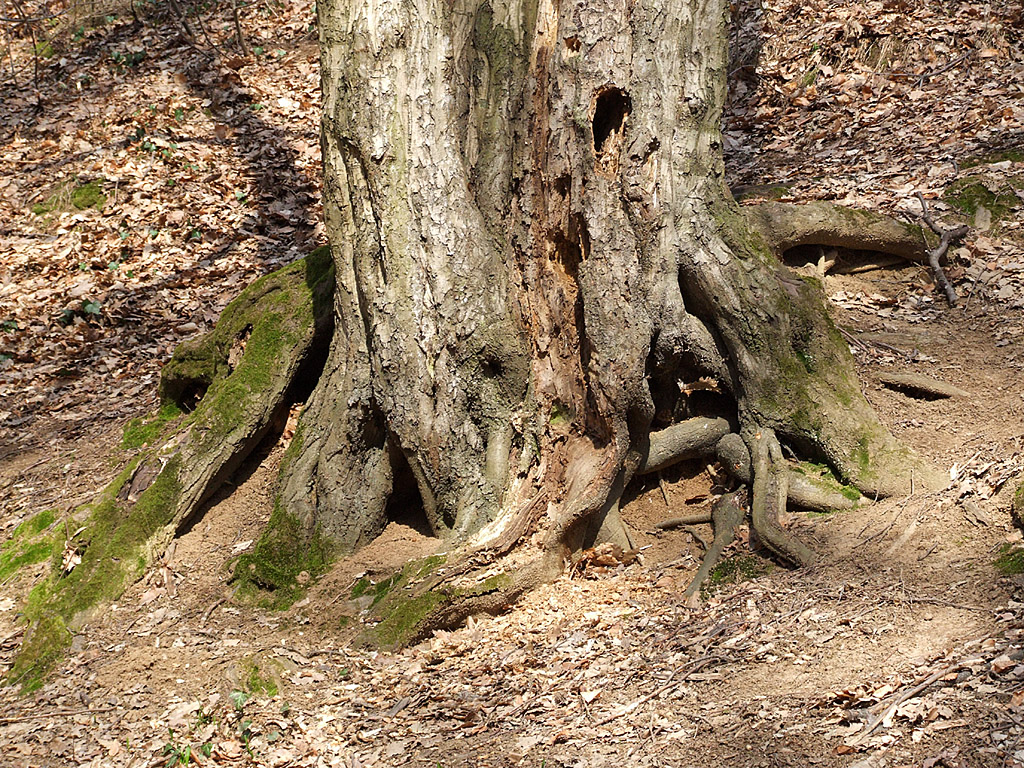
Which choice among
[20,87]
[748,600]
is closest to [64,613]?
[748,600]

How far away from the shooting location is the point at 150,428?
6.38 meters

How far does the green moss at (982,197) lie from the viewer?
252 inches

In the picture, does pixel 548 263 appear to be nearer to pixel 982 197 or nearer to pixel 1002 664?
pixel 1002 664

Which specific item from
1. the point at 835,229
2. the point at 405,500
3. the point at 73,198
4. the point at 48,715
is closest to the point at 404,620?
the point at 405,500

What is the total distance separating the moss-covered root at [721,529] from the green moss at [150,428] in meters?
3.86

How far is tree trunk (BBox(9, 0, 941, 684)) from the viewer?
15.7 ft

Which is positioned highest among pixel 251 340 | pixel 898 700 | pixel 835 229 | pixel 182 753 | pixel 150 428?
pixel 835 229

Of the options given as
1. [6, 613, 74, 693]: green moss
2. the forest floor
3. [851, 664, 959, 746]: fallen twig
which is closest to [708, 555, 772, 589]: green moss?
the forest floor

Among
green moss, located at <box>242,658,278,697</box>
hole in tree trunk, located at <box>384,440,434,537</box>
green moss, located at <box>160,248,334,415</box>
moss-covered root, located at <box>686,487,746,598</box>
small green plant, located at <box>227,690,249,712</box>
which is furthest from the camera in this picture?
green moss, located at <box>160,248,334,415</box>

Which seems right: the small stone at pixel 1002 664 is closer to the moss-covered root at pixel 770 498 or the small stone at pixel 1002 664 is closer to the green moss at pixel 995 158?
the moss-covered root at pixel 770 498

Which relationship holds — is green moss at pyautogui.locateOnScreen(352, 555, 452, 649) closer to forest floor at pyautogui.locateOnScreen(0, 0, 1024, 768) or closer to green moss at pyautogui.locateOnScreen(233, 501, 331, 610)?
forest floor at pyautogui.locateOnScreen(0, 0, 1024, 768)

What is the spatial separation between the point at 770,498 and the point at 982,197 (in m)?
3.30

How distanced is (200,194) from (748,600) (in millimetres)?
7982

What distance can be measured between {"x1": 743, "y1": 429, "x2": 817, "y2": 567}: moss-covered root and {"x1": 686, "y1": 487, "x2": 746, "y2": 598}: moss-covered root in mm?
127
